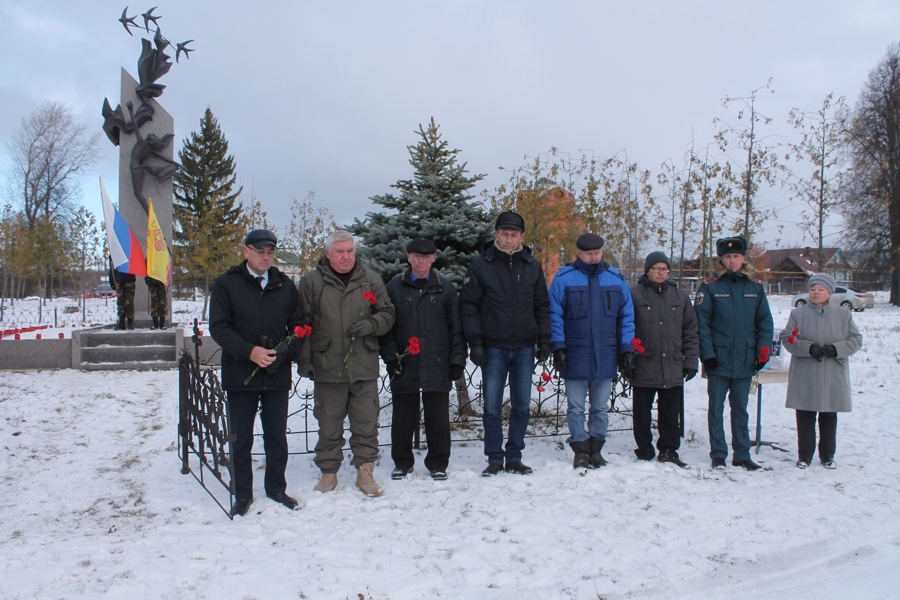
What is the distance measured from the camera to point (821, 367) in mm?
4750

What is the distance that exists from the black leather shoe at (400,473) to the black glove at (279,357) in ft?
4.30

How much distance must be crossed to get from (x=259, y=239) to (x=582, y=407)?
9.36ft

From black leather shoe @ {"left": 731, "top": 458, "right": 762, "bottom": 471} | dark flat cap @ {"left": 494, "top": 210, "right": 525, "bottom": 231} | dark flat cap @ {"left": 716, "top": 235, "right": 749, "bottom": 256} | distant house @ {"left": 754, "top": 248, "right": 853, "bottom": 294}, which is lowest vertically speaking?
black leather shoe @ {"left": 731, "top": 458, "right": 762, "bottom": 471}

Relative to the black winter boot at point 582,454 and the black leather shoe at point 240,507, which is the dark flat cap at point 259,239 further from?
the black winter boot at point 582,454

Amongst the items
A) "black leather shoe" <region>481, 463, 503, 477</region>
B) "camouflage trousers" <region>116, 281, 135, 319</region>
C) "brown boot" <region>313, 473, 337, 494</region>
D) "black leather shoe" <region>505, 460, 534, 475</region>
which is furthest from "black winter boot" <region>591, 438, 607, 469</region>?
"camouflage trousers" <region>116, 281, 135, 319</region>

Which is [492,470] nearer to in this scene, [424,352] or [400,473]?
[400,473]

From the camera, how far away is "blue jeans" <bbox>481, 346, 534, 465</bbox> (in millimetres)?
4551

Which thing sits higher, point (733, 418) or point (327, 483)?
point (733, 418)

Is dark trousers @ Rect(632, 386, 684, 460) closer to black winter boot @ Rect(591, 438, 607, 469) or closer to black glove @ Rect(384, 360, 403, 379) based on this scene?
black winter boot @ Rect(591, 438, 607, 469)

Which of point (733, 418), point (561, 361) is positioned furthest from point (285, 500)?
point (733, 418)

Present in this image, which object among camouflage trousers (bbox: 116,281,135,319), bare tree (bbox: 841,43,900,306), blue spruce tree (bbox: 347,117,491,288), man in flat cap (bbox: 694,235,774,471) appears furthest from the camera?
bare tree (bbox: 841,43,900,306)

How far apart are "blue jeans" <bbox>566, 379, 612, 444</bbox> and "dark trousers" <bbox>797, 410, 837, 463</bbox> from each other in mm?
1630

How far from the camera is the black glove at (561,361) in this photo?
4.59 metres

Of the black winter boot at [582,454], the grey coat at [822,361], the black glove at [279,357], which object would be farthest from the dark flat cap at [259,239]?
the grey coat at [822,361]
